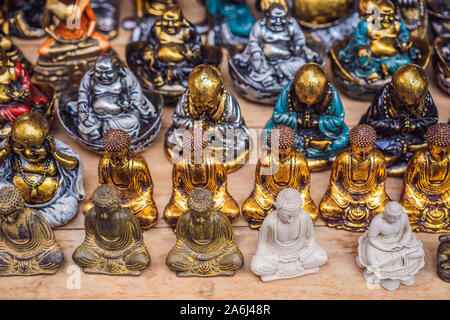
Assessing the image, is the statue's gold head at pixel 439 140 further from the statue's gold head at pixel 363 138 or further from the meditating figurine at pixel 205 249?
the meditating figurine at pixel 205 249

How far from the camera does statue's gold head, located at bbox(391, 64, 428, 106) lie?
4.50m

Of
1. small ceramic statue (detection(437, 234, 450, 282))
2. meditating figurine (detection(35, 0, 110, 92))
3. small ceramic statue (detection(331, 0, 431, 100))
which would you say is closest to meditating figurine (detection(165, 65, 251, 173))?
small ceramic statue (detection(331, 0, 431, 100))

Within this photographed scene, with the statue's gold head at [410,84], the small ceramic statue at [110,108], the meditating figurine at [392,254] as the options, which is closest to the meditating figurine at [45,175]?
the small ceramic statue at [110,108]

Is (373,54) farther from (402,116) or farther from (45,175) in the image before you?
(45,175)

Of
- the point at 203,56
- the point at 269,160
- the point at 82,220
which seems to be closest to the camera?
the point at 269,160

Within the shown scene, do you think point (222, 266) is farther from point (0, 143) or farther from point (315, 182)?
point (0, 143)

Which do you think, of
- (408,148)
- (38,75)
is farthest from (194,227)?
(38,75)

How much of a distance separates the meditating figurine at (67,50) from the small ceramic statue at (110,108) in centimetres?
77

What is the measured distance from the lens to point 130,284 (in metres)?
4.34

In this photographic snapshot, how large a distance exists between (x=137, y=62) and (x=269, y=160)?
1.82 meters

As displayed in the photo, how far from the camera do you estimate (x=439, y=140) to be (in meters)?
4.27

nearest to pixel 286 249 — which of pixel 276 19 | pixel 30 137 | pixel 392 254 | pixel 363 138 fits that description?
pixel 392 254

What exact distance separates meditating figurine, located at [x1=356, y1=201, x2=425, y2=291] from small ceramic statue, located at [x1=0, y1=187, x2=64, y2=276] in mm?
1976

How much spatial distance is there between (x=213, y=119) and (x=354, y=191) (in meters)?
1.11
